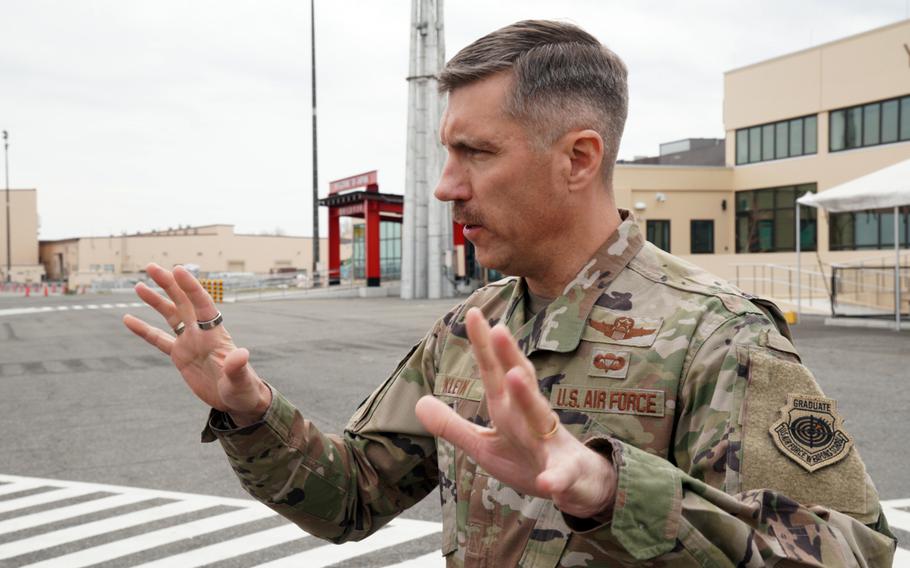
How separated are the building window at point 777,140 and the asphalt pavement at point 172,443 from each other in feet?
58.1

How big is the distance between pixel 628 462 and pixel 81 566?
4.23 meters

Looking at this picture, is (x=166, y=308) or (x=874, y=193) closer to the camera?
(x=166, y=308)

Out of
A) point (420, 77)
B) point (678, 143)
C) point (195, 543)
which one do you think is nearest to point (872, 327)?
point (195, 543)

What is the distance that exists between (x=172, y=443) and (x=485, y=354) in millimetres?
6974

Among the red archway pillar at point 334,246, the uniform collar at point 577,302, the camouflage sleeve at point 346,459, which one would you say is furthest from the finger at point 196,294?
the red archway pillar at point 334,246

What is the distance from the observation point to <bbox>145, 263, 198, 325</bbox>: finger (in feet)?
7.34

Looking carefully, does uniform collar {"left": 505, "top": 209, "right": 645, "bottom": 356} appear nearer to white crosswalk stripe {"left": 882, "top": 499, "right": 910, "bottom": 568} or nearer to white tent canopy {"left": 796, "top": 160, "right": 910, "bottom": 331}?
white crosswalk stripe {"left": 882, "top": 499, "right": 910, "bottom": 568}

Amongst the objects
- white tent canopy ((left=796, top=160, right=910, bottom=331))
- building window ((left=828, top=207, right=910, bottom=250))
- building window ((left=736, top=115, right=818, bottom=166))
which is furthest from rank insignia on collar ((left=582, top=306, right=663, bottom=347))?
building window ((left=736, top=115, right=818, bottom=166))

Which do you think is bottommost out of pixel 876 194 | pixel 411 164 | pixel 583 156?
pixel 583 156

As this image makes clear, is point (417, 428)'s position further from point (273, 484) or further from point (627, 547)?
point (627, 547)

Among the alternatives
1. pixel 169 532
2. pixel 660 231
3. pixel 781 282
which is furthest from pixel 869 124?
pixel 169 532

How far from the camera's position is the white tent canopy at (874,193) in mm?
15258

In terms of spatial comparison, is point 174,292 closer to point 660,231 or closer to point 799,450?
point 799,450

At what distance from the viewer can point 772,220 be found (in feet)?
111
